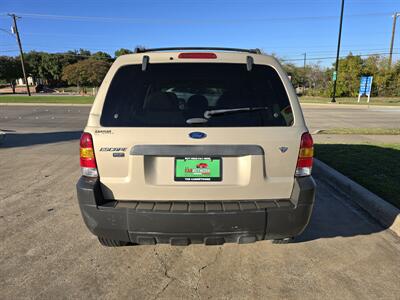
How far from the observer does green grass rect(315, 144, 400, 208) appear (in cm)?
476

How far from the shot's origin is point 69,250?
10.8 ft

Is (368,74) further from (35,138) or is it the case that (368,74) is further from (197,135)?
(197,135)

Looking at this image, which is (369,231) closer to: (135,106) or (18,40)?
(135,106)

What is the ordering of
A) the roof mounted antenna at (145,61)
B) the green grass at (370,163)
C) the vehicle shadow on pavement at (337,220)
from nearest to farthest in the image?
the roof mounted antenna at (145,61) → the vehicle shadow on pavement at (337,220) → the green grass at (370,163)

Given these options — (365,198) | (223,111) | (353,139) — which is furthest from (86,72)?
(223,111)

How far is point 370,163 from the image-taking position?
247 inches

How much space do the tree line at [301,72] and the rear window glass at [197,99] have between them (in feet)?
56.9

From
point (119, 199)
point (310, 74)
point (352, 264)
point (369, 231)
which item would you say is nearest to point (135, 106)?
point (119, 199)

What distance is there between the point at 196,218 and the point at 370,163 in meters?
5.03

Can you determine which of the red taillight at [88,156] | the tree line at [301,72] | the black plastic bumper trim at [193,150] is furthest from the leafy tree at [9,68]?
the black plastic bumper trim at [193,150]

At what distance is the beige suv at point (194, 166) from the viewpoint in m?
2.56

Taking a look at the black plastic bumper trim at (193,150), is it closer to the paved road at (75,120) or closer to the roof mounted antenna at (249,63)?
the roof mounted antenna at (249,63)

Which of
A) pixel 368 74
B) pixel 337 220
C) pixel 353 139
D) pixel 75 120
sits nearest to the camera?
pixel 337 220

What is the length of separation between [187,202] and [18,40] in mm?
51237
